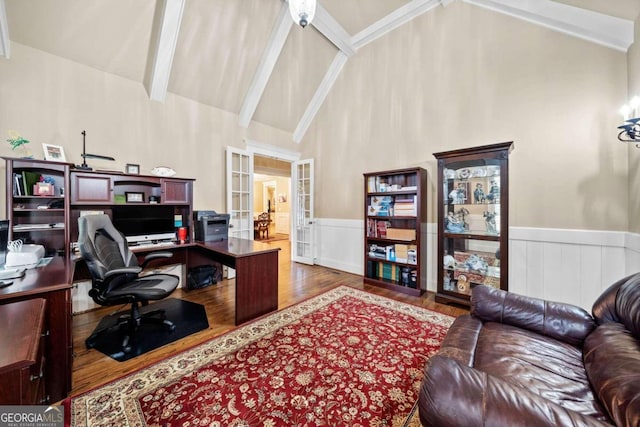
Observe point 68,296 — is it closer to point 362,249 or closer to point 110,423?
point 110,423

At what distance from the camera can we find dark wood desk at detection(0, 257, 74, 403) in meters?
1.52

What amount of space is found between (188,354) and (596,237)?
391cm

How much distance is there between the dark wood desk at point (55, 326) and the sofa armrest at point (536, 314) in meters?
2.80

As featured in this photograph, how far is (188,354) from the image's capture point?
1978 mm

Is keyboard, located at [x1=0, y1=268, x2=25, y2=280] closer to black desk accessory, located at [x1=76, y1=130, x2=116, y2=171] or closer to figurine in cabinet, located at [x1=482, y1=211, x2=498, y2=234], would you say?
black desk accessory, located at [x1=76, y1=130, x2=116, y2=171]

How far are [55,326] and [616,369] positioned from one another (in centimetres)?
296

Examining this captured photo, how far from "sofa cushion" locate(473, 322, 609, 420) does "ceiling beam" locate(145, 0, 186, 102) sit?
411 centimetres

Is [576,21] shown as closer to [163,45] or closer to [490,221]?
[490,221]

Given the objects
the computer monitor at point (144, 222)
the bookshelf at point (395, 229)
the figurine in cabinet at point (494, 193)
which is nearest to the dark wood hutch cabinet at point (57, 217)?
the computer monitor at point (144, 222)

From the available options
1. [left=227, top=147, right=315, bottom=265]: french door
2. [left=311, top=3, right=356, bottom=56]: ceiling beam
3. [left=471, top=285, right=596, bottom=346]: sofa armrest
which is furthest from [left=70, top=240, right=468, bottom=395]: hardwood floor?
[left=311, top=3, right=356, bottom=56]: ceiling beam

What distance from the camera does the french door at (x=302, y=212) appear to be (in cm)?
495

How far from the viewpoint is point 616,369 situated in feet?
3.18

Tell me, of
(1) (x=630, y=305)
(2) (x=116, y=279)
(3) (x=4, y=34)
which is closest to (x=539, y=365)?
(1) (x=630, y=305)

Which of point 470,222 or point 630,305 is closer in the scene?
point 630,305
